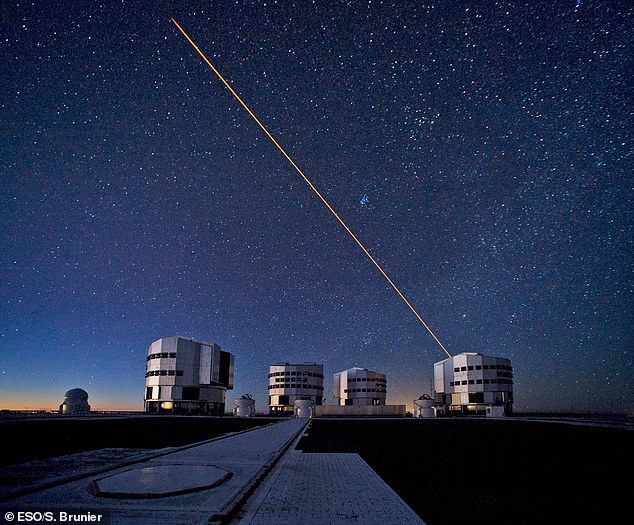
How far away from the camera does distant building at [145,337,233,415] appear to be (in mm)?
75812

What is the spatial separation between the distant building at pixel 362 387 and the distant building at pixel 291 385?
828 centimetres

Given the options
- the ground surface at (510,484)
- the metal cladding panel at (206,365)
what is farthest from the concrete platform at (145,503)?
the metal cladding panel at (206,365)

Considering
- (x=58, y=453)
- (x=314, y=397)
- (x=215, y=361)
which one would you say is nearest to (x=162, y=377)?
(x=215, y=361)

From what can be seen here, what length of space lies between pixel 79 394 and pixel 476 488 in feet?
235

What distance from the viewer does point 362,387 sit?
112 metres

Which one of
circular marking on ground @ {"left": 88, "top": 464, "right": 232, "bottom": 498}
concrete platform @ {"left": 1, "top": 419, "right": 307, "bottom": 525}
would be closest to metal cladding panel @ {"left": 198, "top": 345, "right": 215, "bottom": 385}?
circular marking on ground @ {"left": 88, "top": 464, "right": 232, "bottom": 498}

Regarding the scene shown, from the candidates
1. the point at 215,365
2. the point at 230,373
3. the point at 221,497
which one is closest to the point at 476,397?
the point at 230,373

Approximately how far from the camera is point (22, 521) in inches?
233

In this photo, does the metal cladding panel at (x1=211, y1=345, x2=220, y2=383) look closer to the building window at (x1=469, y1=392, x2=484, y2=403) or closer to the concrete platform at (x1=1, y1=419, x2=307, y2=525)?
the building window at (x1=469, y1=392, x2=484, y2=403)

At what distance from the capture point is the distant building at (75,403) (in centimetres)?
6669

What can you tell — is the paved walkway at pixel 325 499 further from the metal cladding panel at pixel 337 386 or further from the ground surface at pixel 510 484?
the metal cladding panel at pixel 337 386

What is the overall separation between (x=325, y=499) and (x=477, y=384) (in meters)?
88.2

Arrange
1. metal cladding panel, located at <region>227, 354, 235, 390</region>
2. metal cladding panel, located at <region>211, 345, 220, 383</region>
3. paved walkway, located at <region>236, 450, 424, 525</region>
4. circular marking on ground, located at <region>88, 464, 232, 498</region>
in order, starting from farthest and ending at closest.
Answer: metal cladding panel, located at <region>227, 354, 235, 390</region>, metal cladding panel, located at <region>211, 345, 220, 383</region>, circular marking on ground, located at <region>88, 464, 232, 498</region>, paved walkway, located at <region>236, 450, 424, 525</region>

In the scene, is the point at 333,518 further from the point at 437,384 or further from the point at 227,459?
the point at 437,384
